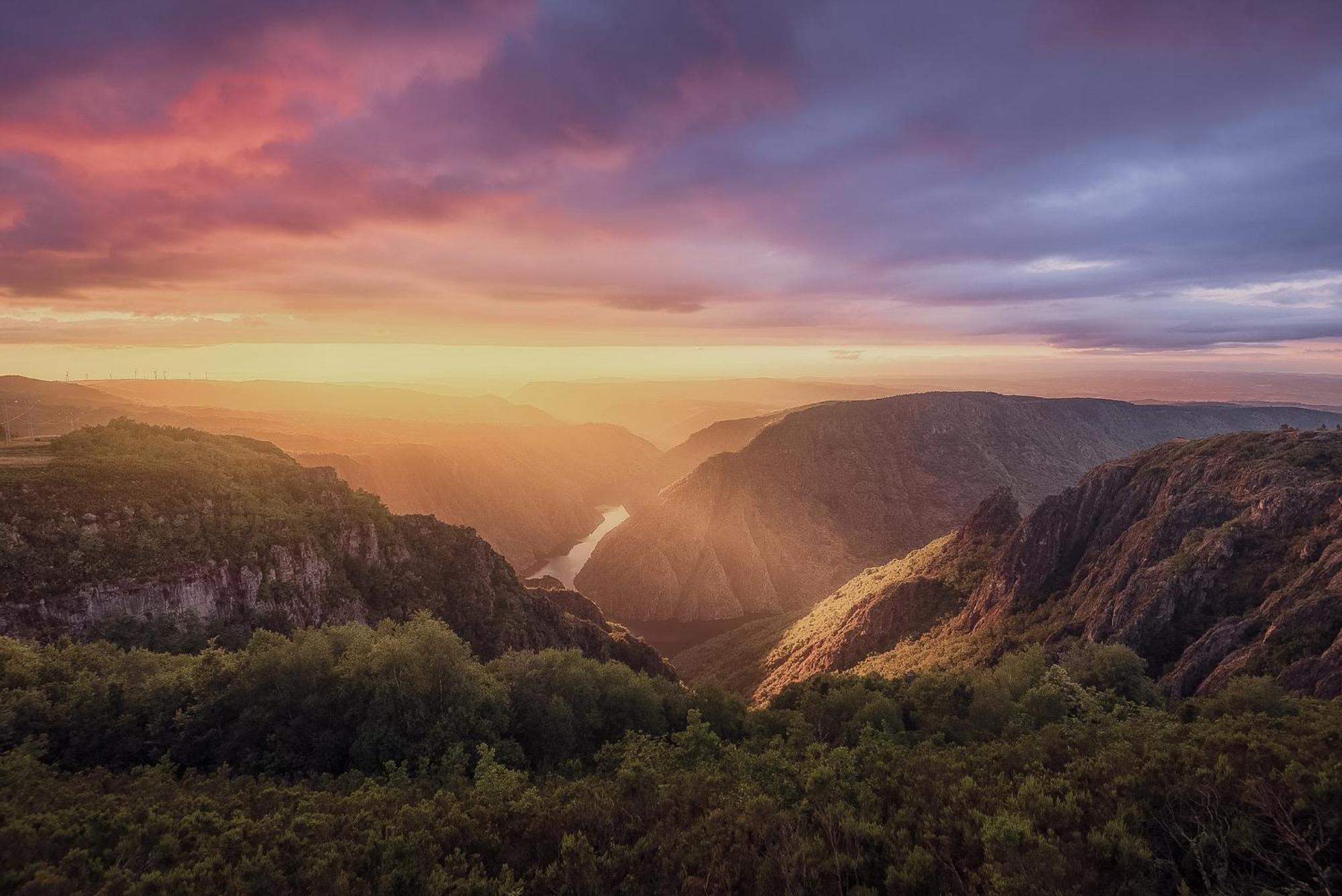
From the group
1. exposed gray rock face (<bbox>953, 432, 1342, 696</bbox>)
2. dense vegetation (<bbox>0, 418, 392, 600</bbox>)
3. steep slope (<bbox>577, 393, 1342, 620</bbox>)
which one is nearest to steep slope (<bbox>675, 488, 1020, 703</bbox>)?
exposed gray rock face (<bbox>953, 432, 1342, 696</bbox>)

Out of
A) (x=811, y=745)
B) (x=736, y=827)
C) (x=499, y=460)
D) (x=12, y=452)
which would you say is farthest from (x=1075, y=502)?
(x=499, y=460)

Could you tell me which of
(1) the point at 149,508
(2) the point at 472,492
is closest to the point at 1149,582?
(1) the point at 149,508

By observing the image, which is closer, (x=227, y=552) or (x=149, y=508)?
(x=149, y=508)

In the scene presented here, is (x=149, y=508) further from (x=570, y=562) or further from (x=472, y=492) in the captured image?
(x=472, y=492)

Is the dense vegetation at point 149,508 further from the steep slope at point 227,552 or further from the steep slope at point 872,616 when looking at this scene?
the steep slope at point 872,616

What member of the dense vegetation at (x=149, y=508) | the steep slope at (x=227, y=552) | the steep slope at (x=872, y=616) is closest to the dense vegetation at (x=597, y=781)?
the steep slope at (x=227, y=552)


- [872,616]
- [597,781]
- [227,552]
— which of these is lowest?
[872,616]

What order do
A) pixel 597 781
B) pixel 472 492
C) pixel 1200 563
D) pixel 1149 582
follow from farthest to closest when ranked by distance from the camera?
pixel 472 492, pixel 1149 582, pixel 1200 563, pixel 597 781
